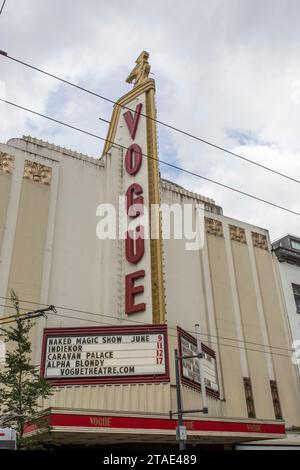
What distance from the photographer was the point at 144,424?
15688 millimetres

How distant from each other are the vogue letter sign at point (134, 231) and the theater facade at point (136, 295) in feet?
0.22

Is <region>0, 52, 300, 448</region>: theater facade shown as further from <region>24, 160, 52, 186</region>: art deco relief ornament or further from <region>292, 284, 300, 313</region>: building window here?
<region>292, 284, 300, 313</region>: building window

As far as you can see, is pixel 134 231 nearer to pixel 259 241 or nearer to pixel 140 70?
pixel 140 70

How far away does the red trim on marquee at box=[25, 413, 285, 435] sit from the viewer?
47.2ft

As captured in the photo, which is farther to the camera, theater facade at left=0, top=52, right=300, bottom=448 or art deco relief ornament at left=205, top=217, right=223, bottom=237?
art deco relief ornament at left=205, top=217, right=223, bottom=237

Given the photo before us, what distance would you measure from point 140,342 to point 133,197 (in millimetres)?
7569

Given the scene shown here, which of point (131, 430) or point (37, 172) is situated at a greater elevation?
A: point (37, 172)

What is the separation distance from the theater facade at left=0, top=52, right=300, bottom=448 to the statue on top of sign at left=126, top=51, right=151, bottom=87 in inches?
4.0

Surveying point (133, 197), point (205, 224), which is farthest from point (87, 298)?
point (205, 224)

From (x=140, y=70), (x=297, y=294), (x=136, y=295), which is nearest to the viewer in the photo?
(x=136, y=295)

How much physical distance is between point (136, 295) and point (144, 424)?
615cm

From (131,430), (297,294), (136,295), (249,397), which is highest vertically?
(297,294)

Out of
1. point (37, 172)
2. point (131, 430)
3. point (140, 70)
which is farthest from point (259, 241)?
point (131, 430)

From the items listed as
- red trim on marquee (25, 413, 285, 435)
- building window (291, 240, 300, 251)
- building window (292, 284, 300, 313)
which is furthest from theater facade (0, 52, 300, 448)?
building window (291, 240, 300, 251)
